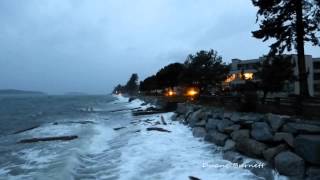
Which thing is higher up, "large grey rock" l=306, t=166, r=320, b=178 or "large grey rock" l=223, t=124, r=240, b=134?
"large grey rock" l=223, t=124, r=240, b=134

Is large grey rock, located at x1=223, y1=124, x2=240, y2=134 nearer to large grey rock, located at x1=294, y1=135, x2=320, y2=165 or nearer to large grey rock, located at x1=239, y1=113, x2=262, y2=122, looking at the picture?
large grey rock, located at x1=239, y1=113, x2=262, y2=122

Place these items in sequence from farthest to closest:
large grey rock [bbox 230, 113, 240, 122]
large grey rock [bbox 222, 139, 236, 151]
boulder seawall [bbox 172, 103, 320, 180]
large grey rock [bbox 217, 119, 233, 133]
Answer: large grey rock [bbox 217, 119, 233, 133] < large grey rock [bbox 230, 113, 240, 122] < large grey rock [bbox 222, 139, 236, 151] < boulder seawall [bbox 172, 103, 320, 180]

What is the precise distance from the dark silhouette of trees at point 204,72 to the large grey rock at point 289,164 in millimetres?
38097

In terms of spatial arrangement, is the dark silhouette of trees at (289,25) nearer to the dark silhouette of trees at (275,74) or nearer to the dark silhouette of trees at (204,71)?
the dark silhouette of trees at (275,74)

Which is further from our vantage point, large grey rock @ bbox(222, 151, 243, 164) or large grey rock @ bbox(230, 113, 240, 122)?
A: large grey rock @ bbox(230, 113, 240, 122)

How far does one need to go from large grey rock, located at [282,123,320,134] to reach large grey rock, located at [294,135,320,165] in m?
0.26

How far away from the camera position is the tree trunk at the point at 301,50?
19.8 meters

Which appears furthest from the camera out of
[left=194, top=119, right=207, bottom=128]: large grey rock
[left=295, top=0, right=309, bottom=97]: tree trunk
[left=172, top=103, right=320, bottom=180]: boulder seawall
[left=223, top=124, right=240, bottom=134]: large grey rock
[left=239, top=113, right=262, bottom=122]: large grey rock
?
[left=194, top=119, right=207, bottom=128]: large grey rock

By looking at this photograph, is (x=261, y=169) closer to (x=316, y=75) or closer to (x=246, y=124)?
(x=246, y=124)

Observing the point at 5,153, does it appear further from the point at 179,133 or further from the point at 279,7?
the point at 279,7

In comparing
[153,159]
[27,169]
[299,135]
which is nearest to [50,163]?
[27,169]

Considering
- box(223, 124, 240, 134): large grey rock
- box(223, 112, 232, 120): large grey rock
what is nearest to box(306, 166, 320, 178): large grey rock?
box(223, 124, 240, 134): large grey rock

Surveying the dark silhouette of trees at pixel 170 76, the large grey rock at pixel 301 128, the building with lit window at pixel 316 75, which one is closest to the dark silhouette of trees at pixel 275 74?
the large grey rock at pixel 301 128

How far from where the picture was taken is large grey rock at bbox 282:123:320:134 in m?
10.4
